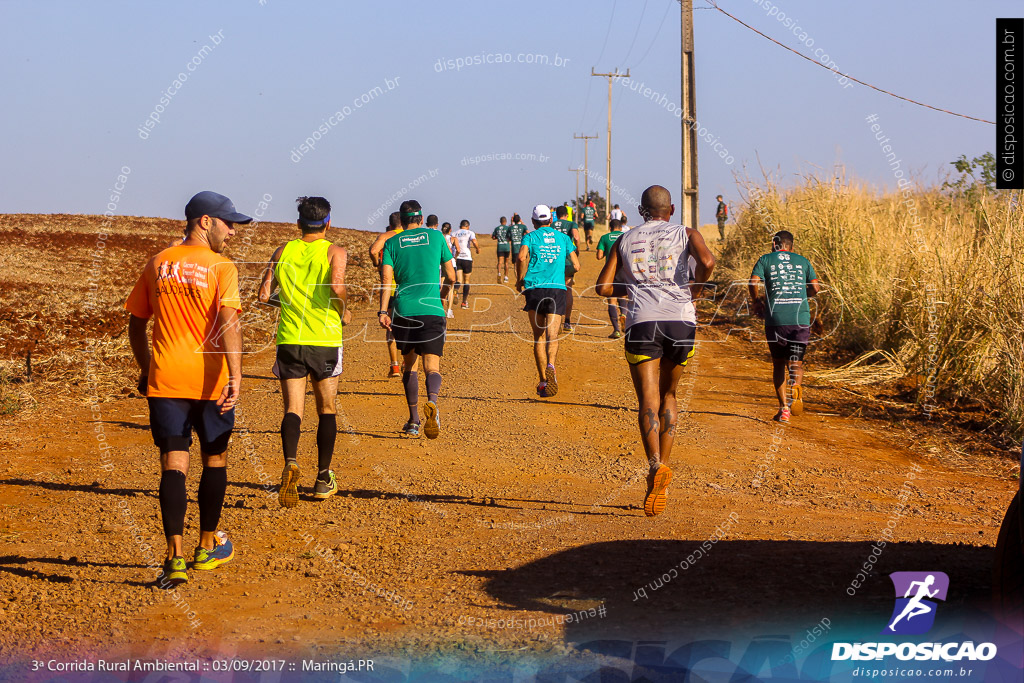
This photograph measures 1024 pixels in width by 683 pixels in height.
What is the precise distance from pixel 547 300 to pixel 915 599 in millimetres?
6884

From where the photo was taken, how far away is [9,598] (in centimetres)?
495

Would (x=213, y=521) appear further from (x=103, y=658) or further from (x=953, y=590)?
(x=953, y=590)

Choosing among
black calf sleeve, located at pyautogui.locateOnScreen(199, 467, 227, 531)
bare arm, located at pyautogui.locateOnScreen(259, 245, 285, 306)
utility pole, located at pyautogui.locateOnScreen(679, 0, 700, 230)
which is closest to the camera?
black calf sleeve, located at pyautogui.locateOnScreen(199, 467, 227, 531)

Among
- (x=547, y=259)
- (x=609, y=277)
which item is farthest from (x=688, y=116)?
(x=609, y=277)

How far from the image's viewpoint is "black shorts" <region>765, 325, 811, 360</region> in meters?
10.1

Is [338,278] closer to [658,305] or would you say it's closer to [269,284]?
[269,284]

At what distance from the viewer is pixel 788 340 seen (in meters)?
10.1

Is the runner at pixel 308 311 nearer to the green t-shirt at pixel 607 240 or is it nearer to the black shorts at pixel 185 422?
the black shorts at pixel 185 422

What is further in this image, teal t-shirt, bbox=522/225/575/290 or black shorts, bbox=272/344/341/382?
teal t-shirt, bbox=522/225/575/290

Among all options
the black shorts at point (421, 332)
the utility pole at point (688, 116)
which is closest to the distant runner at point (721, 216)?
the utility pole at point (688, 116)

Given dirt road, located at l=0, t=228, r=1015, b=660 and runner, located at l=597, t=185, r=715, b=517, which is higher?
runner, located at l=597, t=185, r=715, b=517

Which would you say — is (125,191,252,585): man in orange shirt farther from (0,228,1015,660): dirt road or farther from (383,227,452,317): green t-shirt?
(383,227,452,317): green t-shirt

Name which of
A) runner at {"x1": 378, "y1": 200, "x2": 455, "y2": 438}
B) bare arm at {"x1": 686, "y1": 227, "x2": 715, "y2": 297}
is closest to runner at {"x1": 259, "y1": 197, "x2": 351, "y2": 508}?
runner at {"x1": 378, "y1": 200, "x2": 455, "y2": 438}

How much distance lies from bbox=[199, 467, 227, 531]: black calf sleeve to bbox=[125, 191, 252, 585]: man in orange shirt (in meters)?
0.13
